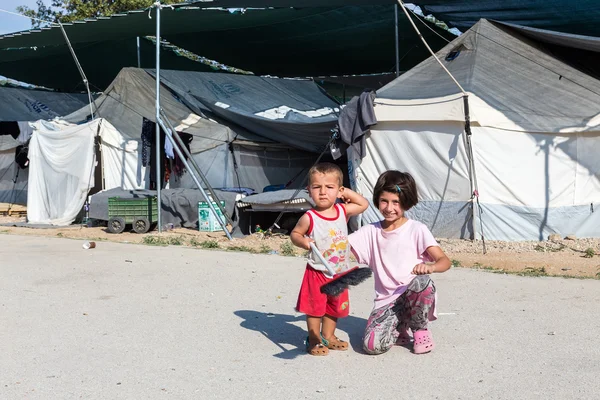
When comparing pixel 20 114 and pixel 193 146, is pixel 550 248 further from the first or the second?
pixel 20 114

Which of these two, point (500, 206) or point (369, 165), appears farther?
point (369, 165)

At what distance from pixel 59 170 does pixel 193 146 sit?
3113 mm

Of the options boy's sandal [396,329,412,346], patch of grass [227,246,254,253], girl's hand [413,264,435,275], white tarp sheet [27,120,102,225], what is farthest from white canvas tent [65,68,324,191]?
girl's hand [413,264,435,275]

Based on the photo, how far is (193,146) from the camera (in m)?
16.0

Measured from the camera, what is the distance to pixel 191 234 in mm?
14109

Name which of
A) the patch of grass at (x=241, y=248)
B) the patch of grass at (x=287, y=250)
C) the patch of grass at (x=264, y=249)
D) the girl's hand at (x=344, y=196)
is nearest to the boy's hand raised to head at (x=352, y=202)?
the girl's hand at (x=344, y=196)

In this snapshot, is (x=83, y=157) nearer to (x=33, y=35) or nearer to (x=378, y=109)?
(x=33, y=35)

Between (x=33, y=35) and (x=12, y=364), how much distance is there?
1316cm

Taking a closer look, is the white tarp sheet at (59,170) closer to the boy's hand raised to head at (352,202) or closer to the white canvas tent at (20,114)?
the white canvas tent at (20,114)

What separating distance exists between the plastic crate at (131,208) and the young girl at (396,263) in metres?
10.3

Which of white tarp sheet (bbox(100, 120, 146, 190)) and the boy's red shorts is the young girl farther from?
white tarp sheet (bbox(100, 120, 146, 190))

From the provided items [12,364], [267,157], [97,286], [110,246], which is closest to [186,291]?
[97,286]

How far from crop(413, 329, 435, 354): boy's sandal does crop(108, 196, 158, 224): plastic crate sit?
34.3ft

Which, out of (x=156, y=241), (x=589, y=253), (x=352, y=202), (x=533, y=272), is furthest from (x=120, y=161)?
(x=352, y=202)
